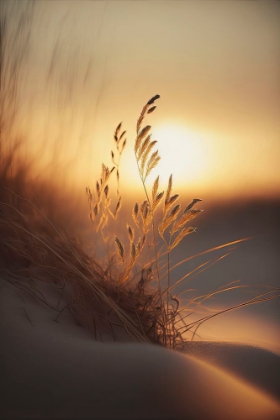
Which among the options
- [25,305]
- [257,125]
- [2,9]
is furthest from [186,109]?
[25,305]

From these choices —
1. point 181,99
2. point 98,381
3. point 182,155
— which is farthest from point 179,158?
point 98,381

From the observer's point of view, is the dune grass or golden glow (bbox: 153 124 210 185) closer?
the dune grass

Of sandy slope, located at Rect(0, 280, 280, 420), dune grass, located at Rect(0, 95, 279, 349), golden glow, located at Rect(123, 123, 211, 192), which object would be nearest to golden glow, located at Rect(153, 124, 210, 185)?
golden glow, located at Rect(123, 123, 211, 192)

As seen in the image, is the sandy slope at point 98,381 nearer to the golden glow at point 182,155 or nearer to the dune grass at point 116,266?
the dune grass at point 116,266

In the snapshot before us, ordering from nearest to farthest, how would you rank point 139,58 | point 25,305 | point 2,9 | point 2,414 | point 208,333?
point 2,414, point 25,305, point 208,333, point 2,9, point 139,58

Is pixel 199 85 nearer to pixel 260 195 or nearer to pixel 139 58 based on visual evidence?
pixel 139 58

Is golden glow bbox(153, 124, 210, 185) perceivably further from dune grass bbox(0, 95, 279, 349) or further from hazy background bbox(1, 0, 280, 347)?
dune grass bbox(0, 95, 279, 349)
